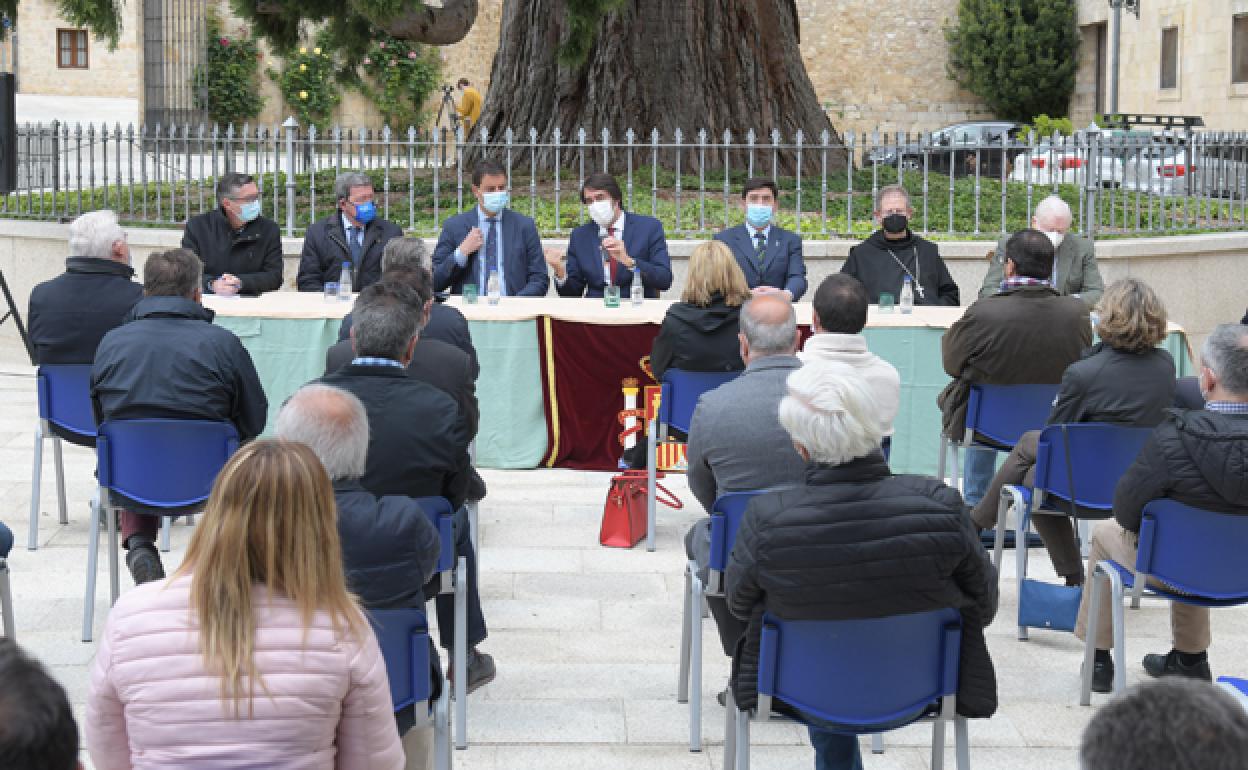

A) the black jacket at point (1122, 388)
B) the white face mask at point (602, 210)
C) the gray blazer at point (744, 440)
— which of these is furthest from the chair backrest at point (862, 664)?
the white face mask at point (602, 210)

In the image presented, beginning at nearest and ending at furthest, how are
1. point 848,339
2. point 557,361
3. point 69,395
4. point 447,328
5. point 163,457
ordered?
1. point 163,457
2. point 848,339
3. point 447,328
4. point 69,395
5. point 557,361

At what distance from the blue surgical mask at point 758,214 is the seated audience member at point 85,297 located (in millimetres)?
3087

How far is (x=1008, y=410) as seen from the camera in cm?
616

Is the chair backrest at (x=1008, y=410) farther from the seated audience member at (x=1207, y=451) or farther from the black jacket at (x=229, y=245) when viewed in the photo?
the black jacket at (x=229, y=245)

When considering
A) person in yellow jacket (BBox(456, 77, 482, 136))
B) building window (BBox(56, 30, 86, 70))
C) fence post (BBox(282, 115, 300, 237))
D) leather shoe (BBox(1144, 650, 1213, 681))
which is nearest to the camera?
leather shoe (BBox(1144, 650, 1213, 681))

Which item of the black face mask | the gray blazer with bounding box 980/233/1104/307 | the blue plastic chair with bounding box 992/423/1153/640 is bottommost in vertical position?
the blue plastic chair with bounding box 992/423/1153/640

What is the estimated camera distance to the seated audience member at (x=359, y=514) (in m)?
3.40

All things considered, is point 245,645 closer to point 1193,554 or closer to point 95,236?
point 1193,554

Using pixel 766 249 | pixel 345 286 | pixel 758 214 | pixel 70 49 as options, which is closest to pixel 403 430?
pixel 345 286

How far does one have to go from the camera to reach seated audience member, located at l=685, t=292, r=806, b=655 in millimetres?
4340

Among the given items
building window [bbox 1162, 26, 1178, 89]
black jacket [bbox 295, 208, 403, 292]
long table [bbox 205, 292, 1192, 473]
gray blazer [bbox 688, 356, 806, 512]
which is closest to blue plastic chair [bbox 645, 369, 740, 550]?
long table [bbox 205, 292, 1192, 473]

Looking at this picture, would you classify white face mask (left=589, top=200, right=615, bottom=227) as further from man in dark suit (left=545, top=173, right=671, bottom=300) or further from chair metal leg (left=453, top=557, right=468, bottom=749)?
chair metal leg (left=453, top=557, right=468, bottom=749)

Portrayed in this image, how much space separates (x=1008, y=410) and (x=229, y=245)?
14.1 ft

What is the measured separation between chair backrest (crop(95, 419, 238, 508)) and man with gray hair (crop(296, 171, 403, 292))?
3.28 metres
